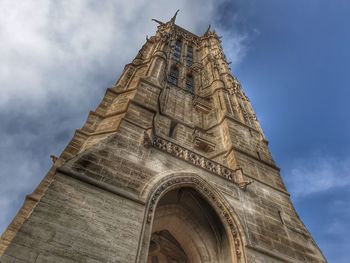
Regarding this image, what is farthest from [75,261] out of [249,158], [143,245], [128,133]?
[249,158]

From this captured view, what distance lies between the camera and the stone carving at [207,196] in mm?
7232

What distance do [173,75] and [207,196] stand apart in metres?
12.7

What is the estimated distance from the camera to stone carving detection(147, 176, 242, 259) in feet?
23.7

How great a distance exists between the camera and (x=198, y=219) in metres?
9.09

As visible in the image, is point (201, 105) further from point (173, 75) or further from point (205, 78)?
point (205, 78)

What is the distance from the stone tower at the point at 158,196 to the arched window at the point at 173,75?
304cm

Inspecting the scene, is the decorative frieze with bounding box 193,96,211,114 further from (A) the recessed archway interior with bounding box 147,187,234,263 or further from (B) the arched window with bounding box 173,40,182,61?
(A) the recessed archway interior with bounding box 147,187,234,263

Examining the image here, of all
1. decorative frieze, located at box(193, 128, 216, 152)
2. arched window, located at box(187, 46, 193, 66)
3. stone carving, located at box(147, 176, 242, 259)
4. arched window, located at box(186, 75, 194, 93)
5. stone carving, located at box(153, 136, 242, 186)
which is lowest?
stone carving, located at box(147, 176, 242, 259)

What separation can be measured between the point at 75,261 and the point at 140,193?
7.68 ft

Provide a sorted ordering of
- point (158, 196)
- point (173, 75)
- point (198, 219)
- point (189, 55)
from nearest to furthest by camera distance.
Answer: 1. point (158, 196)
2. point (198, 219)
3. point (173, 75)
4. point (189, 55)

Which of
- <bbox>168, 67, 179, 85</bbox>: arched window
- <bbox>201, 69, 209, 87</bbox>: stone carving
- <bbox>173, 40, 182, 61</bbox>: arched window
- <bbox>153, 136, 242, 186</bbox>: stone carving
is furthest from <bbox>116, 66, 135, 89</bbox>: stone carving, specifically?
<bbox>173, 40, 182, 61</bbox>: arched window

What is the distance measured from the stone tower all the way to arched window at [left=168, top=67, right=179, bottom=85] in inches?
120

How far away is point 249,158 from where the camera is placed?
465 inches

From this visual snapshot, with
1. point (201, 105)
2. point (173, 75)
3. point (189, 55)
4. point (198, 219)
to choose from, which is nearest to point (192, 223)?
point (198, 219)
